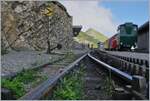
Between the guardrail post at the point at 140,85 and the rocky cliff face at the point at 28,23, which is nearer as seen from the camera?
the guardrail post at the point at 140,85

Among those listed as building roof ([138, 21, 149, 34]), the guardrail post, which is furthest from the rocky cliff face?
the guardrail post

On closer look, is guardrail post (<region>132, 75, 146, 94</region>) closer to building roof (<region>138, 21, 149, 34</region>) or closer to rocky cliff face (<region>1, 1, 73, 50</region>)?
rocky cliff face (<region>1, 1, 73, 50</region>)

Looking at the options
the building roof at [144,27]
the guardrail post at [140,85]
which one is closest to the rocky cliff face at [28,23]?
the building roof at [144,27]

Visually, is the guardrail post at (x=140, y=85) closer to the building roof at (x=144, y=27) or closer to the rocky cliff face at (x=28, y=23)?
the rocky cliff face at (x=28, y=23)

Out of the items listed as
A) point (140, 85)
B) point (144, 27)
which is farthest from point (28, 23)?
point (140, 85)

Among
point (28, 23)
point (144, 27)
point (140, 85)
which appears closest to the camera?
point (140, 85)

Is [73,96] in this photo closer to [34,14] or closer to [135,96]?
[135,96]

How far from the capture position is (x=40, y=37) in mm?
32188

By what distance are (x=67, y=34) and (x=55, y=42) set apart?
7.44 meters

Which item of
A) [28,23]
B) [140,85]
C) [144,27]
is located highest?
[144,27]

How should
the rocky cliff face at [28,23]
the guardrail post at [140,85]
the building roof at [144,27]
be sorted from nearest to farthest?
the guardrail post at [140,85]
the rocky cliff face at [28,23]
the building roof at [144,27]

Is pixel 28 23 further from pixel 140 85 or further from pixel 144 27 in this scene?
pixel 140 85

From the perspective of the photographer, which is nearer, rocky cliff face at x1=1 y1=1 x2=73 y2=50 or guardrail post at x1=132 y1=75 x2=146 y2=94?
guardrail post at x1=132 y1=75 x2=146 y2=94

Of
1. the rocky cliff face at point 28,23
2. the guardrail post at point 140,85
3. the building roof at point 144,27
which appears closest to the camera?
the guardrail post at point 140,85
